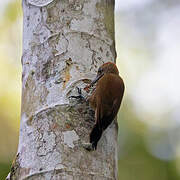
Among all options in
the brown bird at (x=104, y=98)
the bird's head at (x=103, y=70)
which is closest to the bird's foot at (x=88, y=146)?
the brown bird at (x=104, y=98)

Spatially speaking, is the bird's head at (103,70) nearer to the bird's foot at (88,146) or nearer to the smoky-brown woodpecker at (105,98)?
the smoky-brown woodpecker at (105,98)

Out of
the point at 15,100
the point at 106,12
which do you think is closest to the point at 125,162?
the point at 15,100

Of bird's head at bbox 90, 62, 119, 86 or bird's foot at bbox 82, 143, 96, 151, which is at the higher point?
bird's head at bbox 90, 62, 119, 86

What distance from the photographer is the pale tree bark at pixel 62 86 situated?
1.77 m

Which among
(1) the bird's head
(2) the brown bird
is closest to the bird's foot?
(2) the brown bird

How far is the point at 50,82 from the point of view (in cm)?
193

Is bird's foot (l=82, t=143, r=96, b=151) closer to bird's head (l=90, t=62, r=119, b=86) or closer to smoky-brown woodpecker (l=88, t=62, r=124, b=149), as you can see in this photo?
smoky-brown woodpecker (l=88, t=62, r=124, b=149)

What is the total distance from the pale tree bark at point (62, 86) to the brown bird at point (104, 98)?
0.03 metres

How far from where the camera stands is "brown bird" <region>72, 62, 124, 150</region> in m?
1.84

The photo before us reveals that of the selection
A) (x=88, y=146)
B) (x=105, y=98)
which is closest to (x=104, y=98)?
(x=105, y=98)

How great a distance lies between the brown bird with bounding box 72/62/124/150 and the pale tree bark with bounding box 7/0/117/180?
30 millimetres

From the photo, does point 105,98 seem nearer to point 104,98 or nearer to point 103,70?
point 104,98

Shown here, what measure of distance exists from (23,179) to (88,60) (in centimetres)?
53

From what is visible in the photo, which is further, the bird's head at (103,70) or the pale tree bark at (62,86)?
the bird's head at (103,70)
